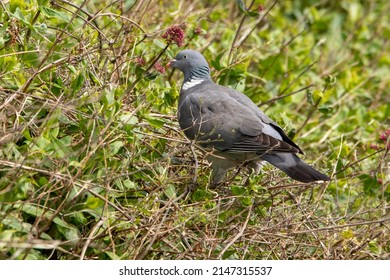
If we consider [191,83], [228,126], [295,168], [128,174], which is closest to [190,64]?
[191,83]

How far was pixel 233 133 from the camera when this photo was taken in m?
4.58

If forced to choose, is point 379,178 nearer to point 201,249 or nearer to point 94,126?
point 201,249

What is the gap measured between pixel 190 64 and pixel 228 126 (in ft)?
2.31

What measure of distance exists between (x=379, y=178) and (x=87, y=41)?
1904 mm

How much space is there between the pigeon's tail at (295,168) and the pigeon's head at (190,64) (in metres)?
0.86

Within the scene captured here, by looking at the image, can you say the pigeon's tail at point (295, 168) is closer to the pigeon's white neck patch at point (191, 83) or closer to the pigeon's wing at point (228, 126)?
the pigeon's wing at point (228, 126)

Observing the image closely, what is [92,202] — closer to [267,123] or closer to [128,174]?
[128,174]

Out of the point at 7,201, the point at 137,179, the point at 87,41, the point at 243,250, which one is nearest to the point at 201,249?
the point at 243,250

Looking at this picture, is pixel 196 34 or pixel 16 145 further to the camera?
pixel 196 34

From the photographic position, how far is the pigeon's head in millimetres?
5133

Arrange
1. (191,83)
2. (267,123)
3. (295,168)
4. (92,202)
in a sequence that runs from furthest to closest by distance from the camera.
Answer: (191,83), (267,123), (295,168), (92,202)

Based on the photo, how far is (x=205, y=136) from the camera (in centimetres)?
450

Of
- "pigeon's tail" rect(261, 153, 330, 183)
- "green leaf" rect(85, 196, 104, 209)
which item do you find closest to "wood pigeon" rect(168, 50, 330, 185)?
"pigeon's tail" rect(261, 153, 330, 183)

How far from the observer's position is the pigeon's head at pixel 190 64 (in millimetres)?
5133
